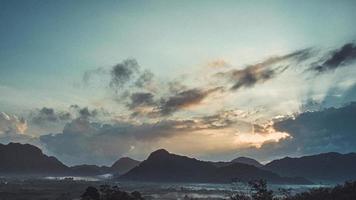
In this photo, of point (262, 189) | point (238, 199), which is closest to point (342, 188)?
point (262, 189)

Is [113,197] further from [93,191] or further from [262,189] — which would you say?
[262,189]

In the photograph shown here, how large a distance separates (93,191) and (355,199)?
230 feet

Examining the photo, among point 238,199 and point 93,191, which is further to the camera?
point 238,199

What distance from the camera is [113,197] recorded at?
120 meters

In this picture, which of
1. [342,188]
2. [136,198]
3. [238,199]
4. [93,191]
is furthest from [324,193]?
[93,191]

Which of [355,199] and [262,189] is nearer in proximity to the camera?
[355,199]

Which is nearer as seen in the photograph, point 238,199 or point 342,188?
point 342,188

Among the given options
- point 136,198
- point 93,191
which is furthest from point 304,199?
point 93,191

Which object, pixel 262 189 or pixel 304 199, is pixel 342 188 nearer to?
pixel 304 199

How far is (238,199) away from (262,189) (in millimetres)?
19765

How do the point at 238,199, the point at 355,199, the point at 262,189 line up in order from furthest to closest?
the point at 238,199, the point at 262,189, the point at 355,199

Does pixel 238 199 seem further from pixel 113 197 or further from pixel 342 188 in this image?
pixel 113 197

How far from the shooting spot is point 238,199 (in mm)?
146750

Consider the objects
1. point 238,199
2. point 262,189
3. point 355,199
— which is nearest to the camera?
point 355,199
